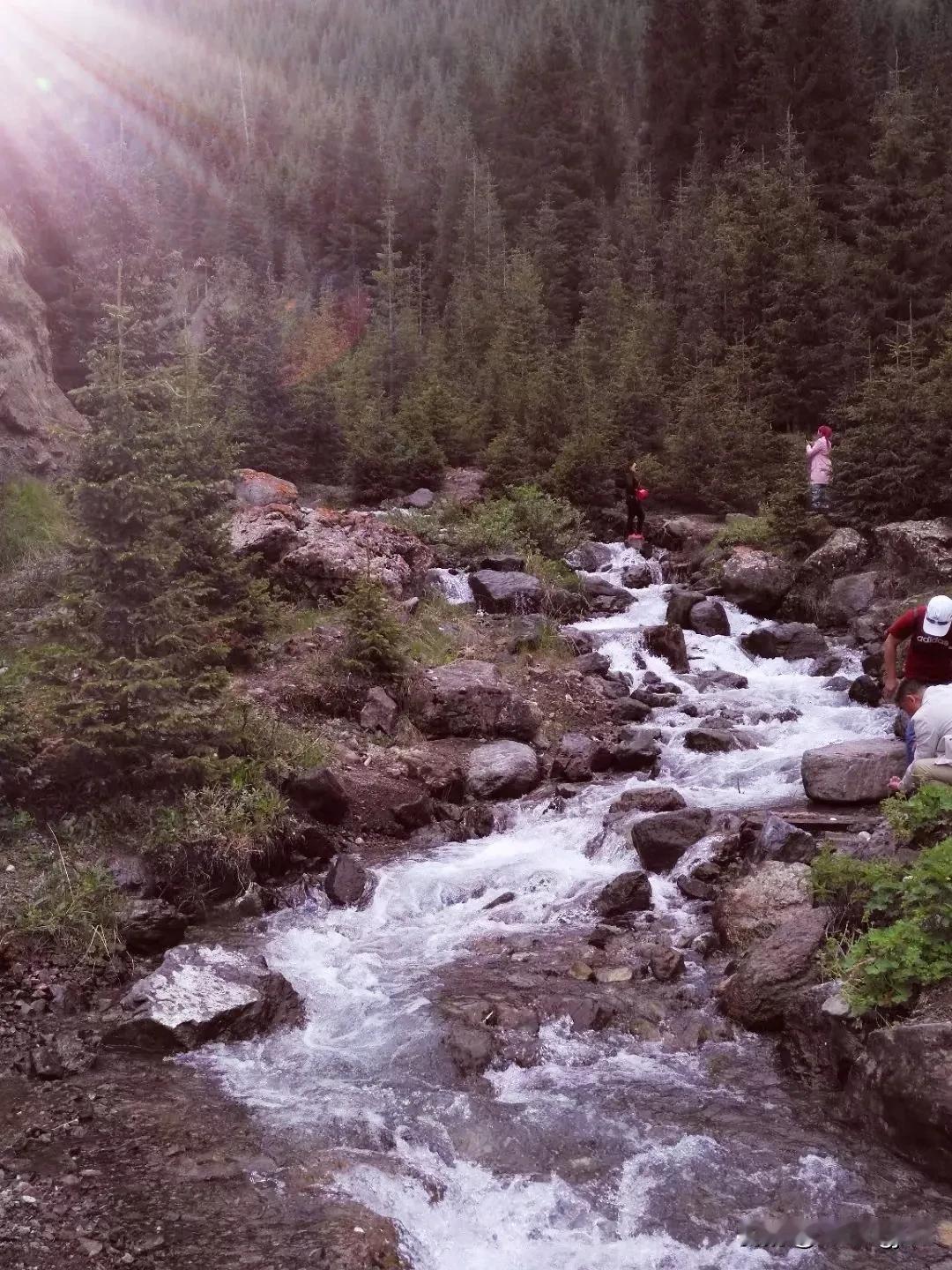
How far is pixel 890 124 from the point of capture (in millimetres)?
31203

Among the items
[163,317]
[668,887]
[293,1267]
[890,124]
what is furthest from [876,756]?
[890,124]

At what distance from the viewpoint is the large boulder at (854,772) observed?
40.9ft

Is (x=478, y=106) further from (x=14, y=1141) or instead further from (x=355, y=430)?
(x=14, y=1141)

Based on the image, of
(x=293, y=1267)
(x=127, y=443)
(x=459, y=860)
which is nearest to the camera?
(x=293, y=1267)

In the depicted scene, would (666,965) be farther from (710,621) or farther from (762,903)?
(710,621)

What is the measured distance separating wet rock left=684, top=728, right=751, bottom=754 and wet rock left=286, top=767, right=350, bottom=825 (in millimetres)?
5910

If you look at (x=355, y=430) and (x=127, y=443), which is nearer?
(x=127, y=443)

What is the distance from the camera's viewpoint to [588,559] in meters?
24.7

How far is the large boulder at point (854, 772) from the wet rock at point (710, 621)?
24.9 ft

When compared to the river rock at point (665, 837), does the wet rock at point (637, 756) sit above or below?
below

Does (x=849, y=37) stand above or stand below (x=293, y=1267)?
above

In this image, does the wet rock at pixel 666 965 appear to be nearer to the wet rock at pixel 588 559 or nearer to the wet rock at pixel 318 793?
the wet rock at pixel 318 793

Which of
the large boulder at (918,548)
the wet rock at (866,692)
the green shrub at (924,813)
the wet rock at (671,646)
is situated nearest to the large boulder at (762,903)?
the green shrub at (924,813)

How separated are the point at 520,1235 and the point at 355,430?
84.0 ft
